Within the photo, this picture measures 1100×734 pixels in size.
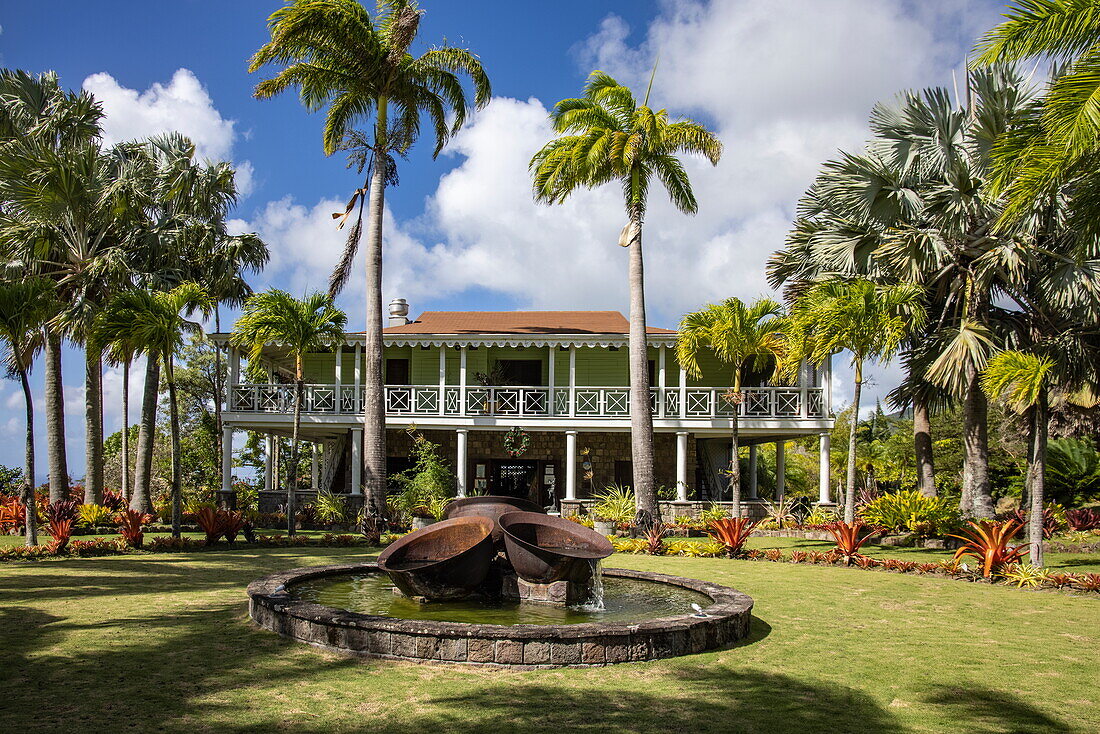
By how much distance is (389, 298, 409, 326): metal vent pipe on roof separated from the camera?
2708 centimetres

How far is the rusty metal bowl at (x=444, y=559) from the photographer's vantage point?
8.18m

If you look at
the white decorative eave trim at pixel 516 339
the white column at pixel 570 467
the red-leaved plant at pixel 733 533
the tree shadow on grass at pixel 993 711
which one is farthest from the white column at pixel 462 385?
the tree shadow on grass at pixel 993 711

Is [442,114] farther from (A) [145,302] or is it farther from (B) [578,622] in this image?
(B) [578,622]

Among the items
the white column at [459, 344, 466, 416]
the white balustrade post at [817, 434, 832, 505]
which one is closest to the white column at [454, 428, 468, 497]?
the white column at [459, 344, 466, 416]

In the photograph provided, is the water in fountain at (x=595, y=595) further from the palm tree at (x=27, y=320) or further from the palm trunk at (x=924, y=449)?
the palm trunk at (x=924, y=449)

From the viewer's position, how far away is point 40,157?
15945 mm

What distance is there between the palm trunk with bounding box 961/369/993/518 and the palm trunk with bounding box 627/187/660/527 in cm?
635

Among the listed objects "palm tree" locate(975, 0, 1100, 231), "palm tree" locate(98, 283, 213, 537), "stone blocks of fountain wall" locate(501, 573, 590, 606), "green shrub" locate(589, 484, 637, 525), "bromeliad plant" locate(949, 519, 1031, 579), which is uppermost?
"palm tree" locate(975, 0, 1100, 231)

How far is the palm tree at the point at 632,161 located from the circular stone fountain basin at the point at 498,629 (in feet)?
31.8

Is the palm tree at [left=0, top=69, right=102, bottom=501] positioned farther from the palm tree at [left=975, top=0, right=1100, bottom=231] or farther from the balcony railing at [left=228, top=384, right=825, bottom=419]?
the palm tree at [left=975, top=0, right=1100, bottom=231]

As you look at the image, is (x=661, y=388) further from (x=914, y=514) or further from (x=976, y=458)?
(x=976, y=458)

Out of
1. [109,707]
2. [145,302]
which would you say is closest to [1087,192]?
[109,707]

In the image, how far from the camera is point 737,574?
40.6ft

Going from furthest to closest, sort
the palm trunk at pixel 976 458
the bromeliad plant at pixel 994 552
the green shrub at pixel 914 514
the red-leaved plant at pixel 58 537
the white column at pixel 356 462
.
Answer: the white column at pixel 356 462, the palm trunk at pixel 976 458, the green shrub at pixel 914 514, the red-leaved plant at pixel 58 537, the bromeliad plant at pixel 994 552
